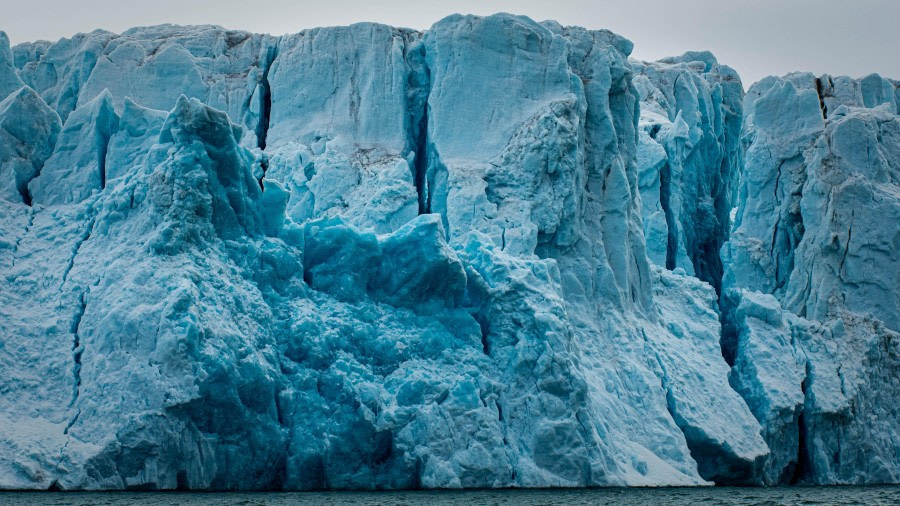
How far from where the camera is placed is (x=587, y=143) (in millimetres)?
24688

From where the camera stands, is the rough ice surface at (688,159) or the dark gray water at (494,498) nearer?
the dark gray water at (494,498)

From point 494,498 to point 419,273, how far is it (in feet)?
13.7

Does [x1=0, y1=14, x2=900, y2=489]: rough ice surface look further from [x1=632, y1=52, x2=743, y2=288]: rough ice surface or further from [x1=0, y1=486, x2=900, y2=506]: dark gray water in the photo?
[x1=0, y1=486, x2=900, y2=506]: dark gray water

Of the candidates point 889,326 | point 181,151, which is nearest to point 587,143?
point 889,326

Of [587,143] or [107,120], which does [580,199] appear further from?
[107,120]

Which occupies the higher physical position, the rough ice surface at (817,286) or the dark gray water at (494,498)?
the rough ice surface at (817,286)

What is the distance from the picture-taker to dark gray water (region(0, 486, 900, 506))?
1522cm

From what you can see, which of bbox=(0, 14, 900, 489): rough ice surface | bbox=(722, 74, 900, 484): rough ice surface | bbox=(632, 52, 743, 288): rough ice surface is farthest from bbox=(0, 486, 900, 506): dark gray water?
bbox=(632, 52, 743, 288): rough ice surface

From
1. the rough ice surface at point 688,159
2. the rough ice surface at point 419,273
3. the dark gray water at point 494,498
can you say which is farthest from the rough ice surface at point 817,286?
the dark gray water at point 494,498

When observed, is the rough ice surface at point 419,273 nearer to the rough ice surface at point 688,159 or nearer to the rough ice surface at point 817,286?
the rough ice surface at point 817,286

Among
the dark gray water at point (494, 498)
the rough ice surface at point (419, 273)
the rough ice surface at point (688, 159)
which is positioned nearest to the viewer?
the dark gray water at point (494, 498)

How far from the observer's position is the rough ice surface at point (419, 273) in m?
16.8

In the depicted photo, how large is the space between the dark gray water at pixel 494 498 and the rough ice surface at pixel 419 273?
1.15 feet

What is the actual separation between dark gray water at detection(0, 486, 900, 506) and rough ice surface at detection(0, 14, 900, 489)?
1.15 ft
